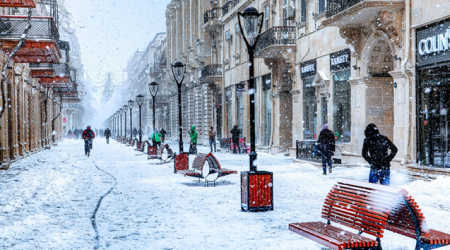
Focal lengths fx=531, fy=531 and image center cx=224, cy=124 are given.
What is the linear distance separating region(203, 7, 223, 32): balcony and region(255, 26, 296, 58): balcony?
1288 centimetres

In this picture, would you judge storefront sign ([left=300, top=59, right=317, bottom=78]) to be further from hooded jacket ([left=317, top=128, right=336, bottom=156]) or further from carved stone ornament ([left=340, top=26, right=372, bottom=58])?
hooded jacket ([left=317, top=128, right=336, bottom=156])

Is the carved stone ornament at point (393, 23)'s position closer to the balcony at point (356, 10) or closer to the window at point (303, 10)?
the balcony at point (356, 10)

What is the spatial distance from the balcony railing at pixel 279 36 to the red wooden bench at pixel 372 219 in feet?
Answer: 62.5

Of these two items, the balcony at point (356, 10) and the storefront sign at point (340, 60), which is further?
the storefront sign at point (340, 60)

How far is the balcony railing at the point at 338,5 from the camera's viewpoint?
54.7ft

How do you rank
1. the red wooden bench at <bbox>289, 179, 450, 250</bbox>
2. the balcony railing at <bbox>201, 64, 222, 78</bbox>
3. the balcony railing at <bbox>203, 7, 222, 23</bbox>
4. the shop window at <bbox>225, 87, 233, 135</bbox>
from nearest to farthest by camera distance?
the red wooden bench at <bbox>289, 179, 450, 250</bbox>
the shop window at <bbox>225, 87, 233, 135</bbox>
the balcony railing at <bbox>203, 7, 222, 23</bbox>
the balcony railing at <bbox>201, 64, 222, 78</bbox>

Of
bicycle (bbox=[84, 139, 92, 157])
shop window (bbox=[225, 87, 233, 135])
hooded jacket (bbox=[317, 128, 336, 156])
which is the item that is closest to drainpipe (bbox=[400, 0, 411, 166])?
hooded jacket (bbox=[317, 128, 336, 156])

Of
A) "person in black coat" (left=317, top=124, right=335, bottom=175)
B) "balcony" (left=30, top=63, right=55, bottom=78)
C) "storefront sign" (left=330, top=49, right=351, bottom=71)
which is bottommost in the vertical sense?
"person in black coat" (left=317, top=124, right=335, bottom=175)

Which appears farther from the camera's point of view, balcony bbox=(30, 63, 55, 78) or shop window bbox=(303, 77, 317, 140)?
balcony bbox=(30, 63, 55, 78)

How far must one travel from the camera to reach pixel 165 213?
894cm

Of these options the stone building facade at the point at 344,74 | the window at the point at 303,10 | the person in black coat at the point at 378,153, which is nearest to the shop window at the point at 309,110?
the stone building facade at the point at 344,74

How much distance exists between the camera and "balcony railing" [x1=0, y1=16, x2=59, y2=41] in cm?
1908

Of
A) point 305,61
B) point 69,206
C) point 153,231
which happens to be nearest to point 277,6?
point 305,61


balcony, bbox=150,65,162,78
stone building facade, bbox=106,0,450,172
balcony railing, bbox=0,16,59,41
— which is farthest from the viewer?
balcony, bbox=150,65,162,78
